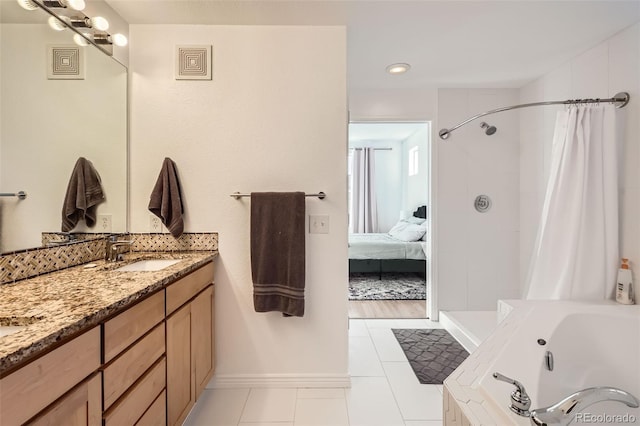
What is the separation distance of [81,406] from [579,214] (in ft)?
8.36

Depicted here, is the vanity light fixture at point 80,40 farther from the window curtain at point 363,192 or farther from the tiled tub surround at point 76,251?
the window curtain at point 363,192

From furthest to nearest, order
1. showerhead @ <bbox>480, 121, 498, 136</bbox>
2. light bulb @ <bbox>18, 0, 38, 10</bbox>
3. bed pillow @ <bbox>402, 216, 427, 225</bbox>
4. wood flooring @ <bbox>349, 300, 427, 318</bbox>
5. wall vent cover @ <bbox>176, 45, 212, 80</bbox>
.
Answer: bed pillow @ <bbox>402, 216, 427, 225</bbox>
wood flooring @ <bbox>349, 300, 427, 318</bbox>
showerhead @ <bbox>480, 121, 498, 136</bbox>
wall vent cover @ <bbox>176, 45, 212, 80</bbox>
light bulb @ <bbox>18, 0, 38, 10</bbox>

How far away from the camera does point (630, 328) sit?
4.66 ft

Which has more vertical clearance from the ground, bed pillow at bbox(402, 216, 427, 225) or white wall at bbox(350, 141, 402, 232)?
white wall at bbox(350, 141, 402, 232)

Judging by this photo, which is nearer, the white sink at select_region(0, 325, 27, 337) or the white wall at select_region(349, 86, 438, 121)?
the white sink at select_region(0, 325, 27, 337)

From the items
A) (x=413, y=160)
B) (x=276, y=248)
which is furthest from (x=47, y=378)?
(x=413, y=160)

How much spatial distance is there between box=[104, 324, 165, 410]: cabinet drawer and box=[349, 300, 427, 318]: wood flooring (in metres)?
2.10

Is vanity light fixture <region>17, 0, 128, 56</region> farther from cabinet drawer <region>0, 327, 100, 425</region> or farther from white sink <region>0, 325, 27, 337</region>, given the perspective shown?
cabinet drawer <region>0, 327, 100, 425</region>

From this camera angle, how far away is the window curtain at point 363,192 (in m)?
5.96

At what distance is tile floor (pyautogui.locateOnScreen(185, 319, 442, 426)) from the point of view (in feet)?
5.02

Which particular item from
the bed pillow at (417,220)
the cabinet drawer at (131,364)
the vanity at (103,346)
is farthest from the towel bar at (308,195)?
the bed pillow at (417,220)

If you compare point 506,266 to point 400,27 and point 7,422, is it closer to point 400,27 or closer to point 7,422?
point 400,27

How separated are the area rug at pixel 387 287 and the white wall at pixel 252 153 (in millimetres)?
1704

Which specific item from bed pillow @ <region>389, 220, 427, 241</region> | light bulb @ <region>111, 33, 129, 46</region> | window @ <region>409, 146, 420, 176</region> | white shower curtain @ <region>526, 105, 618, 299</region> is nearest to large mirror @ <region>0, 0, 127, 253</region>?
light bulb @ <region>111, 33, 129, 46</region>
